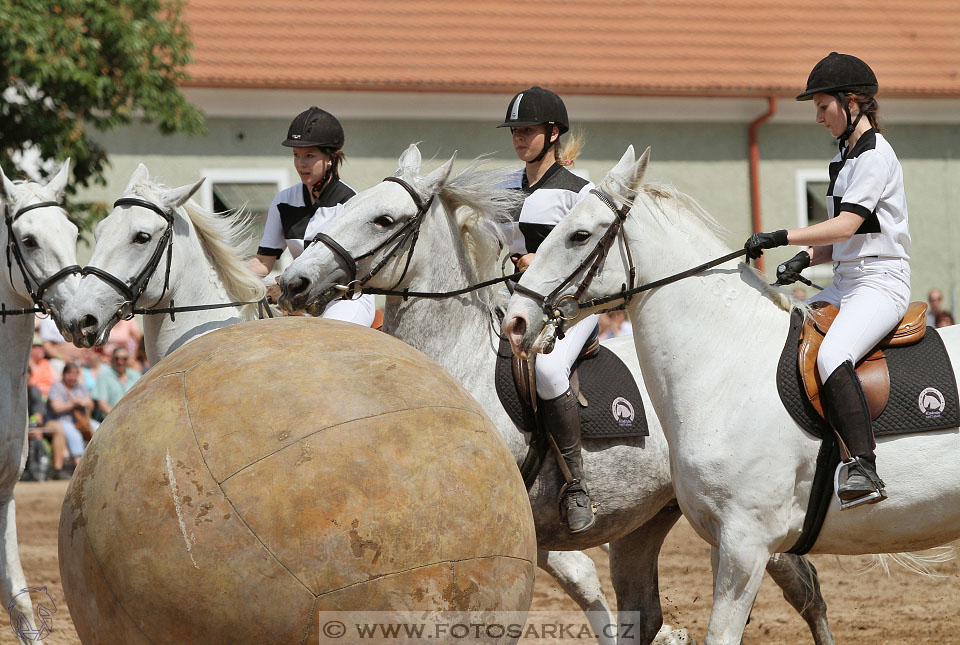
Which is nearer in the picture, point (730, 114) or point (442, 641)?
point (442, 641)

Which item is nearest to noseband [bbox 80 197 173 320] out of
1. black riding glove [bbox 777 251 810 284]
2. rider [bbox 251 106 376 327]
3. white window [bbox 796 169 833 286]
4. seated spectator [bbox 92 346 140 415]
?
rider [bbox 251 106 376 327]

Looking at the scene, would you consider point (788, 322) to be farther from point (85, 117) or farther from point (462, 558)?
point (85, 117)

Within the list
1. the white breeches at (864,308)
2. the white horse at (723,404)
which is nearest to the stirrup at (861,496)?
the white horse at (723,404)

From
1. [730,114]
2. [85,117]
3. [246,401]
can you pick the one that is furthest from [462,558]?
[730,114]

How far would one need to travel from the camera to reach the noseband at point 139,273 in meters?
6.09

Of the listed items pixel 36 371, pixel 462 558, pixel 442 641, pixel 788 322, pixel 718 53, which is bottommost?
pixel 36 371

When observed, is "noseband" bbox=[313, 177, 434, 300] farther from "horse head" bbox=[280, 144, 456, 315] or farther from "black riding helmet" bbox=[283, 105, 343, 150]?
"black riding helmet" bbox=[283, 105, 343, 150]

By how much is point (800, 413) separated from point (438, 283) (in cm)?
204

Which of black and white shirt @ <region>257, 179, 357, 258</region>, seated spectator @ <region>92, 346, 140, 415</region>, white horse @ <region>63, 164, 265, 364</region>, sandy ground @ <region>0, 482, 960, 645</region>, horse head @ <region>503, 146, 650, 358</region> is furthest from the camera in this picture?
seated spectator @ <region>92, 346, 140, 415</region>

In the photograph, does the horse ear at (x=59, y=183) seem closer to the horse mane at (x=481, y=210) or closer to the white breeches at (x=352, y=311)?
the white breeches at (x=352, y=311)

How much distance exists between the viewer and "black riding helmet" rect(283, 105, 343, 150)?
22.0 feet

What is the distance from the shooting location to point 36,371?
611 inches

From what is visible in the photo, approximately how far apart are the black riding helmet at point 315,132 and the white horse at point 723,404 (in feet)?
6.88

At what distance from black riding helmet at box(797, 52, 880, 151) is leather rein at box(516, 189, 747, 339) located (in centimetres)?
81
